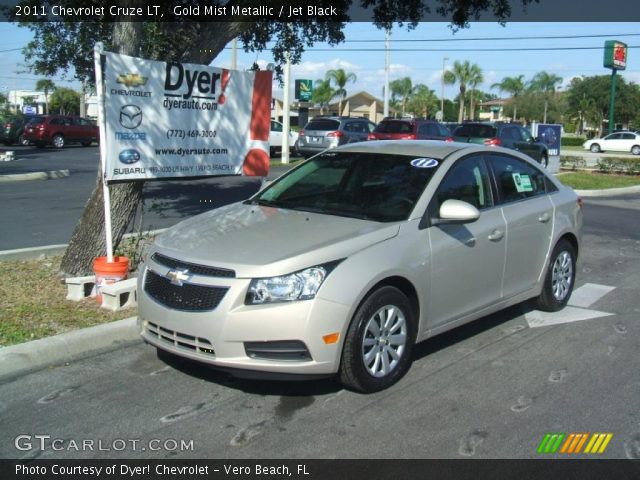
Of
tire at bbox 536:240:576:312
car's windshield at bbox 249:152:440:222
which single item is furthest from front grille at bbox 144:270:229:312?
tire at bbox 536:240:576:312

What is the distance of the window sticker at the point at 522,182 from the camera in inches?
236

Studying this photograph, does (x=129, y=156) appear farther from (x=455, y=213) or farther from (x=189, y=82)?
(x=455, y=213)

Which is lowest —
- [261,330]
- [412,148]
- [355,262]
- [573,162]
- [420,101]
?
[261,330]

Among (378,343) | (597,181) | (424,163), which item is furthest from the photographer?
(597,181)

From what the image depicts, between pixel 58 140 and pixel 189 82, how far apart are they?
2900cm

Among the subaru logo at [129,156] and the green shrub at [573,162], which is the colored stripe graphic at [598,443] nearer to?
the subaru logo at [129,156]

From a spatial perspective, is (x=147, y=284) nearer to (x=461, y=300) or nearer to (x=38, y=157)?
(x=461, y=300)

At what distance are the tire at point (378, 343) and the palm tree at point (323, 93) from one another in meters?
73.2

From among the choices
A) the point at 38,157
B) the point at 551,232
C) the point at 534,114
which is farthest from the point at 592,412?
the point at 534,114

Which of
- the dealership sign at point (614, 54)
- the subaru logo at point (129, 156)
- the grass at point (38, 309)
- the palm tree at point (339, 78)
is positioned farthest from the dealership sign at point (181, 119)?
the palm tree at point (339, 78)

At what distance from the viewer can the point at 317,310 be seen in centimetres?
402

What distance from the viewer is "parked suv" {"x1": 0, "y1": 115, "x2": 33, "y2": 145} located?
106 feet

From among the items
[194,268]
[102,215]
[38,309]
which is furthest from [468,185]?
[38,309]

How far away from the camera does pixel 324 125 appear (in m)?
25.2
